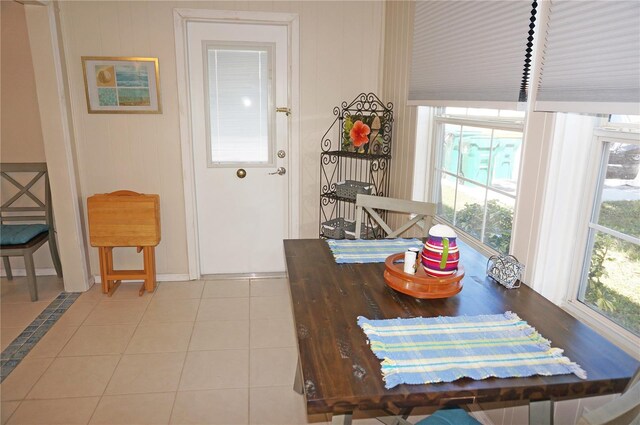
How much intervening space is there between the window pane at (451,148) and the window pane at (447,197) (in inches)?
2.4

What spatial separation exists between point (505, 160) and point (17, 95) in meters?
3.43

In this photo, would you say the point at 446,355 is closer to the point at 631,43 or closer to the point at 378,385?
the point at 378,385

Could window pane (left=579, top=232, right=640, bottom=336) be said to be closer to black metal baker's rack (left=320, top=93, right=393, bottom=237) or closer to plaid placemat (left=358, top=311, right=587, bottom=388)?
plaid placemat (left=358, top=311, right=587, bottom=388)

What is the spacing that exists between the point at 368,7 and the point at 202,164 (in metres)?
1.75

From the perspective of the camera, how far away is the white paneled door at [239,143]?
3180 millimetres

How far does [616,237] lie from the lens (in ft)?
4.77

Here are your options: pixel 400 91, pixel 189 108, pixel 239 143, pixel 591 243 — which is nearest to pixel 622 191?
pixel 591 243

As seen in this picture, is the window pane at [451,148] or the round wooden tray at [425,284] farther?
the window pane at [451,148]

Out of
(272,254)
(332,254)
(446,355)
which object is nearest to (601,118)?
(446,355)

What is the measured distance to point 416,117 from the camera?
271cm

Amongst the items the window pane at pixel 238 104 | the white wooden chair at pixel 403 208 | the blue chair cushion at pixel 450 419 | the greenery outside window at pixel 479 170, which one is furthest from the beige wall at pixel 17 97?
the blue chair cushion at pixel 450 419

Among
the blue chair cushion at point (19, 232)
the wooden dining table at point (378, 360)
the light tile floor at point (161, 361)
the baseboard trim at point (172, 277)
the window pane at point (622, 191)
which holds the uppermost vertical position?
the window pane at point (622, 191)

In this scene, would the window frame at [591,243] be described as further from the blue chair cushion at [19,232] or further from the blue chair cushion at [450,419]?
the blue chair cushion at [19,232]

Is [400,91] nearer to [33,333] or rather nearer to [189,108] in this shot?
[189,108]
